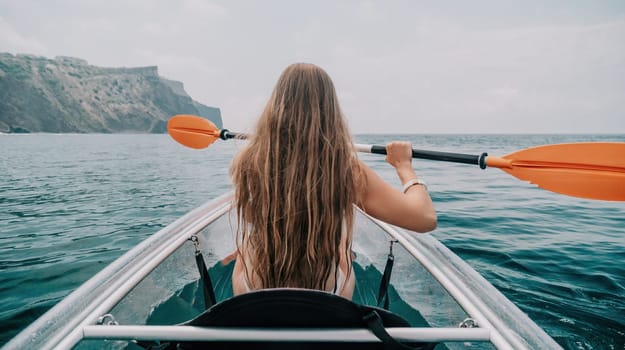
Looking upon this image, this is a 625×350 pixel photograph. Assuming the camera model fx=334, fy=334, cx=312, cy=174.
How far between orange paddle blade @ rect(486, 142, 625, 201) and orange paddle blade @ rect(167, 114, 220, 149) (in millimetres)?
2871

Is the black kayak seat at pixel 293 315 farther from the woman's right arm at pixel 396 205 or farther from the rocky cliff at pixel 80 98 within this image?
the rocky cliff at pixel 80 98

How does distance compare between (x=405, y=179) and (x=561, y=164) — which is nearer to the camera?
(x=405, y=179)

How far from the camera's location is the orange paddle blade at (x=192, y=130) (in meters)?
3.82

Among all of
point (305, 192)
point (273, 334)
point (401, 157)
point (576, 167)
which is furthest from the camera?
point (576, 167)

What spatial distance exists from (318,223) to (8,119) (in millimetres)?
83320

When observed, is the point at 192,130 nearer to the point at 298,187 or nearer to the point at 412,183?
the point at 298,187

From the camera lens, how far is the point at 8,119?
2434 inches

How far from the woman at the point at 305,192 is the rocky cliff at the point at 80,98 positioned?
79522mm

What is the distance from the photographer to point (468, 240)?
466 centimetres

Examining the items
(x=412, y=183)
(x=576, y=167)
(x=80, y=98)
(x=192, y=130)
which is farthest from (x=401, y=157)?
(x=80, y=98)

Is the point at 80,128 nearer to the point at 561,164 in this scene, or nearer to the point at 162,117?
the point at 162,117

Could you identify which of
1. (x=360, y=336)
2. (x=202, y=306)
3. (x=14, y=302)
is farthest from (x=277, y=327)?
(x=14, y=302)

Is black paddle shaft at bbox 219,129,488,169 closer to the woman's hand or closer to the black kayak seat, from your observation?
the woman's hand

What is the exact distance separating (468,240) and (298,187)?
410cm
